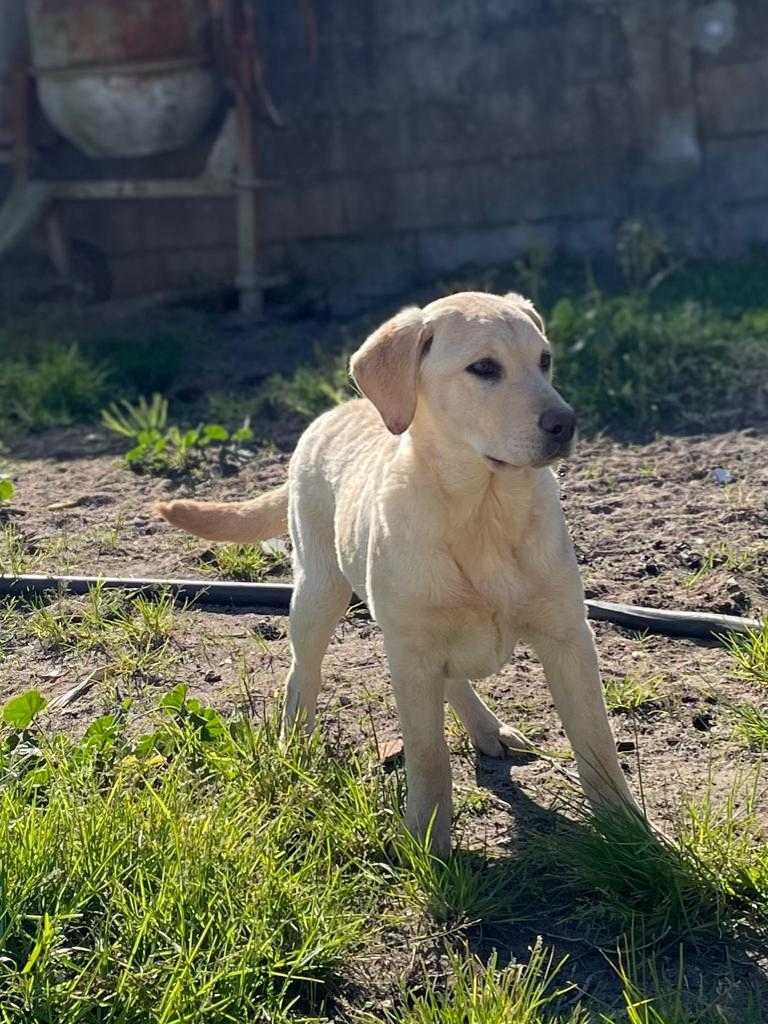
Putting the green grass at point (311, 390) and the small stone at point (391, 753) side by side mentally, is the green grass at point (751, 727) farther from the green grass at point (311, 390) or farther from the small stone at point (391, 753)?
the green grass at point (311, 390)

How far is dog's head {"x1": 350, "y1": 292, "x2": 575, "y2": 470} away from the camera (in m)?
3.09

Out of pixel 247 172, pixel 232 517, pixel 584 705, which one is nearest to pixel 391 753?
pixel 584 705

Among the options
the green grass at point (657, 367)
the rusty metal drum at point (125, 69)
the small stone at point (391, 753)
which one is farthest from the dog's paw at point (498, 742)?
the rusty metal drum at point (125, 69)

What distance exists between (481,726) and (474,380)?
3.11 feet

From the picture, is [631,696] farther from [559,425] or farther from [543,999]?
[543,999]

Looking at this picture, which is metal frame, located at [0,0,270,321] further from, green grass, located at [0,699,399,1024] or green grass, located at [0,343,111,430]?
green grass, located at [0,699,399,1024]

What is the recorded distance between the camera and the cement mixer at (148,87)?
8.58 metres

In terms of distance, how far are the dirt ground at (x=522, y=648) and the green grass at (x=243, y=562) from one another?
71 mm

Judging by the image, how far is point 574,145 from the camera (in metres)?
9.02

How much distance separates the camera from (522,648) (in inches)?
170

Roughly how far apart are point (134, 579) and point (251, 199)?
4.72 meters

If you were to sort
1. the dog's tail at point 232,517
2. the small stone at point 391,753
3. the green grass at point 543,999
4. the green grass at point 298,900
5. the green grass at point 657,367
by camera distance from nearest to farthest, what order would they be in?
the green grass at point 543,999 → the green grass at point 298,900 → the small stone at point 391,753 → the dog's tail at point 232,517 → the green grass at point 657,367

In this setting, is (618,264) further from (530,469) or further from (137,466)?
(530,469)

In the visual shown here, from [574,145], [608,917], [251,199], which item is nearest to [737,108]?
[574,145]
